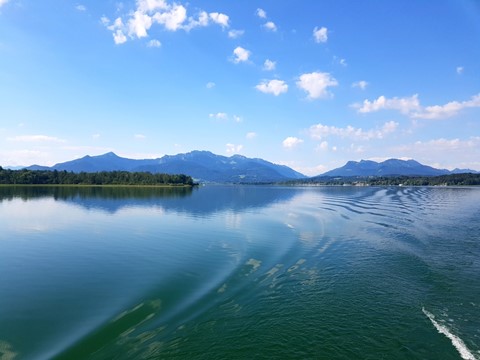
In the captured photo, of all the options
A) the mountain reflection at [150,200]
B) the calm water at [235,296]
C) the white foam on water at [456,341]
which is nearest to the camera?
the white foam on water at [456,341]

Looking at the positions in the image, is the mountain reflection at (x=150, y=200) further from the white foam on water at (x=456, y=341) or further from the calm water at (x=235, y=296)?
the white foam on water at (x=456, y=341)

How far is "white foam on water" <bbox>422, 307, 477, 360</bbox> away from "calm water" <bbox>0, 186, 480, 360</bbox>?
5 cm

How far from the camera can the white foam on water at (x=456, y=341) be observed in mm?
13648

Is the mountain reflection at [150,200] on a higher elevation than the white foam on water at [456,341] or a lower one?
higher

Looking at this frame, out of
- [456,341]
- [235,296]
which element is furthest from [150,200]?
[456,341]

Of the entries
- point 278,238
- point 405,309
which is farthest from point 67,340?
point 278,238

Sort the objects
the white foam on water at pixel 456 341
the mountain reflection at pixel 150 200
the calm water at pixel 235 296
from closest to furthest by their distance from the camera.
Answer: the white foam on water at pixel 456 341 < the calm water at pixel 235 296 < the mountain reflection at pixel 150 200

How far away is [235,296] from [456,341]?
11.8m

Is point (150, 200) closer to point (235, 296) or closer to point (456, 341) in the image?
point (235, 296)

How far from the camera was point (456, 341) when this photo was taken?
14.8 m

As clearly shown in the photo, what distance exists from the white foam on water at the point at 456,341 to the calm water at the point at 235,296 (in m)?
0.05

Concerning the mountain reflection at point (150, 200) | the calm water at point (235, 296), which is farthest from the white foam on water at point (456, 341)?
the mountain reflection at point (150, 200)

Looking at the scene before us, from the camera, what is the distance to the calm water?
14023 mm

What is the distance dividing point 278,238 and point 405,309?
2199 centimetres
